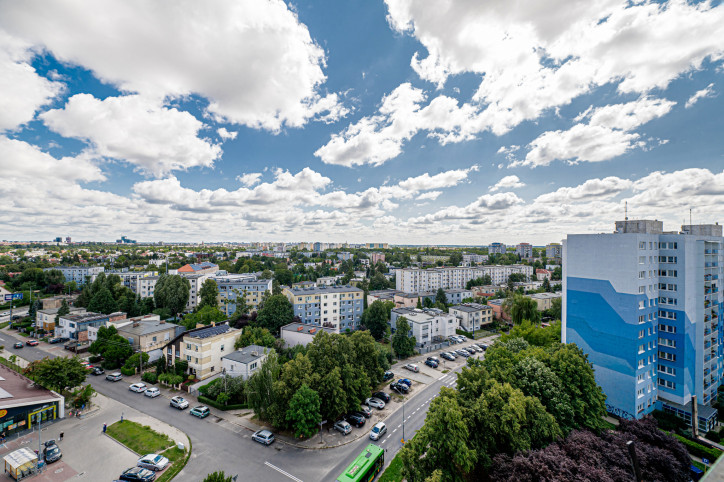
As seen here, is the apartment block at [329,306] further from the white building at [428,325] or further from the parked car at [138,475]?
the parked car at [138,475]

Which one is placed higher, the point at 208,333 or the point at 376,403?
the point at 208,333

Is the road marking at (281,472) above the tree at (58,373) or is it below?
below

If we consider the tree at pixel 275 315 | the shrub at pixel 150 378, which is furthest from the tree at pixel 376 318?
the shrub at pixel 150 378

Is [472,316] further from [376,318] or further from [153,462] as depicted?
[153,462]

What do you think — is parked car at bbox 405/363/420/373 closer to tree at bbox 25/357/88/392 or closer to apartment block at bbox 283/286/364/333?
apartment block at bbox 283/286/364/333

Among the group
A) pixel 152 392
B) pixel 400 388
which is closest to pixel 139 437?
pixel 152 392

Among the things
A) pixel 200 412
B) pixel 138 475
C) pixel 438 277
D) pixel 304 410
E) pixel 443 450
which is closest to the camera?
pixel 443 450

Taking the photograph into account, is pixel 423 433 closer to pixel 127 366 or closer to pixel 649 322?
pixel 649 322

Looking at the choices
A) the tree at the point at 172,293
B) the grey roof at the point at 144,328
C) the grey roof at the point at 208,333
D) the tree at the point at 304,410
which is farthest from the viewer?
the tree at the point at 172,293
